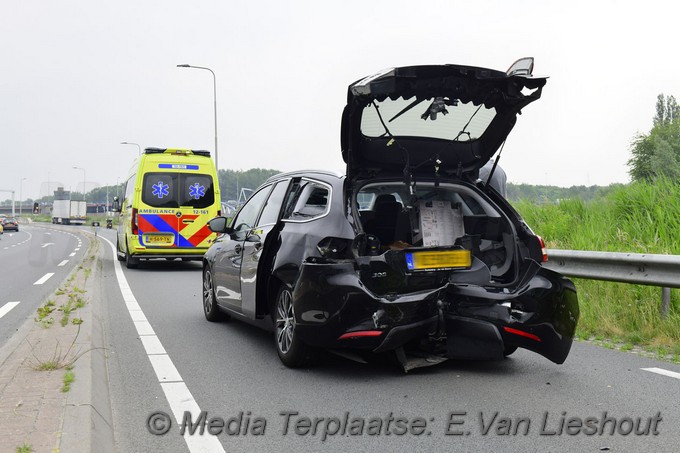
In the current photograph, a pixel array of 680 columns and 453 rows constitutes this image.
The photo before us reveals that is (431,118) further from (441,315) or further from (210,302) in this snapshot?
(210,302)

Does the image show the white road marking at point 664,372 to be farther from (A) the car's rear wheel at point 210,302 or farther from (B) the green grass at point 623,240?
(A) the car's rear wheel at point 210,302

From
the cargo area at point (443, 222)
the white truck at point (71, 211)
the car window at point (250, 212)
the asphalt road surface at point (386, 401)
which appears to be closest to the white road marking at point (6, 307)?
the asphalt road surface at point (386, 401)

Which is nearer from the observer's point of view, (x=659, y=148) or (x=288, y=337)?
(x=288, y=337)

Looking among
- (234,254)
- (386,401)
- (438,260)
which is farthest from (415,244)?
(234,254)

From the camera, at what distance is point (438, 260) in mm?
5562

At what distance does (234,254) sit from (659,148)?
26.1m

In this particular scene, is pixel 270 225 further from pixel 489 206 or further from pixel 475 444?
→ pixel 475 444

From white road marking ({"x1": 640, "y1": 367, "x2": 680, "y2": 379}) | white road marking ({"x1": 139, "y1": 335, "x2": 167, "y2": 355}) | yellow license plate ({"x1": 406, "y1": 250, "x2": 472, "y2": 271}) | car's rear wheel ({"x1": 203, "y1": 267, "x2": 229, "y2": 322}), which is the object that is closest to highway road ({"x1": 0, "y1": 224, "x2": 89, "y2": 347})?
white road marking ({"x1": 139, "y1": 335, "x2": 167, "y2": 355})

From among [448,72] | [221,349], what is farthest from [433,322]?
[221,349]

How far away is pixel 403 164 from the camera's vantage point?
6.08 metres

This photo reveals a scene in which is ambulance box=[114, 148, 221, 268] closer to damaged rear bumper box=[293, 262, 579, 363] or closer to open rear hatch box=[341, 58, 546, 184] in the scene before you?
open rear hatch box=[341, 58, 546, 184]

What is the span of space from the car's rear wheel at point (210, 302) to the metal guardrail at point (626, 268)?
402 centimetres

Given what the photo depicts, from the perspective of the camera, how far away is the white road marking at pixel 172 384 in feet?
13.3

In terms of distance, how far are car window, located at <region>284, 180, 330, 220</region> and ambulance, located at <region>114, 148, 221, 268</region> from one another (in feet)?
35.4
